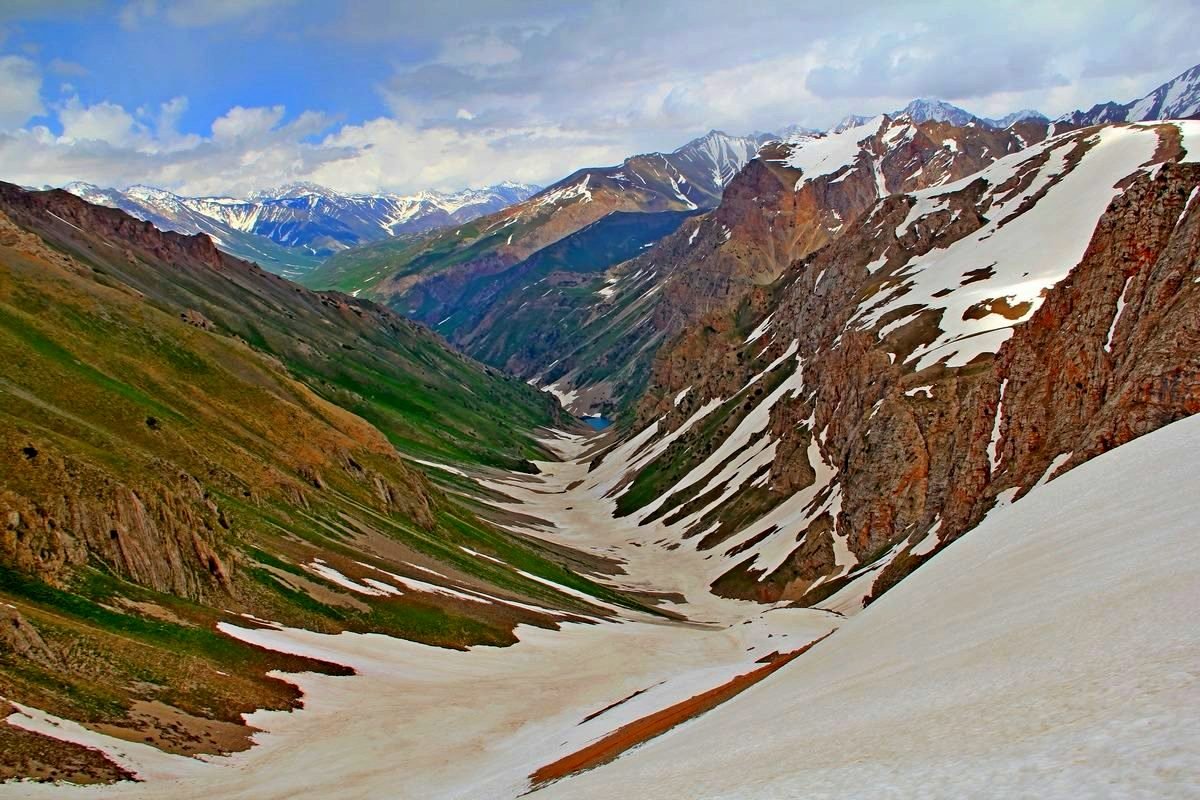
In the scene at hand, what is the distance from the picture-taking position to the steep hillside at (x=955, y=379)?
6531 cm

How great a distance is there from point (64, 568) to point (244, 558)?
14724 mm

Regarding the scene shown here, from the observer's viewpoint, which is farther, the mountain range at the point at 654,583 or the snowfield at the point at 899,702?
the mountain range at the point at 654,583

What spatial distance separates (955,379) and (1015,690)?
9568cm

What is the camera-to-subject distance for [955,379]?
105 m

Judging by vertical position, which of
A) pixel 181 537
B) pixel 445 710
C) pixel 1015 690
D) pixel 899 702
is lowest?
pixel 445 710

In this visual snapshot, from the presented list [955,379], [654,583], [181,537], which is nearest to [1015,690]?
[181,537]

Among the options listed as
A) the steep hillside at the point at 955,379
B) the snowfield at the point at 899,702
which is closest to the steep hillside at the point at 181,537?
the snowfield at the point at 899,702

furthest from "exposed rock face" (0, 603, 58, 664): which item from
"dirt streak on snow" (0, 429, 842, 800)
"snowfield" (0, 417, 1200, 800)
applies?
"snowfield" (0, 417, 1200, 800)

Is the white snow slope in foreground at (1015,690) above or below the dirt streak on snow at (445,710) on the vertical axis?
above

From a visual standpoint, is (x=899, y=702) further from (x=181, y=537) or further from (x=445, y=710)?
(x=181, y=537)

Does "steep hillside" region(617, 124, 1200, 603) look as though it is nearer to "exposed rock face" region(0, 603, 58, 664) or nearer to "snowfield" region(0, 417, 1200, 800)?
"snowfield" region(0, 417, 1200, 800)

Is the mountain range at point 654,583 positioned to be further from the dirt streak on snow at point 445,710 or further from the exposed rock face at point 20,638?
the dirt streak on snow at point 445,710

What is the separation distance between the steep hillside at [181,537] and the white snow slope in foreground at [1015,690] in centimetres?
2241

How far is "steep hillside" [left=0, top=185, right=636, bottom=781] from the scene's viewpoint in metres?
39.2
